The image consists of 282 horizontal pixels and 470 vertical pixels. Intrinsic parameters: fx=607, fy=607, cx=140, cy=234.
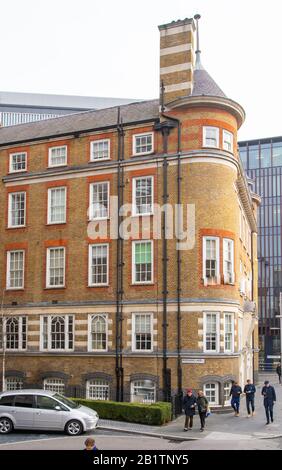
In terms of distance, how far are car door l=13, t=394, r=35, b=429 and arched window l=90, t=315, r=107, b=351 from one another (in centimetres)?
898

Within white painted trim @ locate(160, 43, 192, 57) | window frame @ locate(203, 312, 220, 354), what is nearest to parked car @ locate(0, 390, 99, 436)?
window frame @ locate(203, 312, 220, 354)

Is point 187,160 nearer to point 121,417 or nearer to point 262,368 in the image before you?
point 121,417

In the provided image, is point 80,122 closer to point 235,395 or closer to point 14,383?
point 14,383

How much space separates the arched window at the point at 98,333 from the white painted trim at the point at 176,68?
44.4 ft

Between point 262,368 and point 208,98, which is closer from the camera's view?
point 208,98

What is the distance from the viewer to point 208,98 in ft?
101

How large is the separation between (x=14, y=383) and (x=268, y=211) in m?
72.0

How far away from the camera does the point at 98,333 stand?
105 ft

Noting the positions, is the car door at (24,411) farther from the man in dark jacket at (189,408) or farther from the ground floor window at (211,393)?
the ground floor window at (211,393)

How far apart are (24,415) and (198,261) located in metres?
11.7

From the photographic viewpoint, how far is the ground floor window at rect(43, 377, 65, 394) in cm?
3228

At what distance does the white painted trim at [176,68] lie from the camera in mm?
32312

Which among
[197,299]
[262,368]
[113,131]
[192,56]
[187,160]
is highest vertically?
[192,56]
